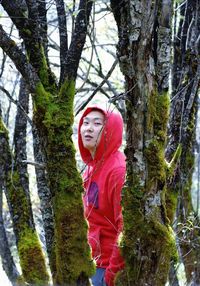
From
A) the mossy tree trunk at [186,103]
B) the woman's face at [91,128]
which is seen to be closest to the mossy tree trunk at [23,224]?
the woman's face at [91,128]

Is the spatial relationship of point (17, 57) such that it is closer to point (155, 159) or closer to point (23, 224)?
point (155, 159)

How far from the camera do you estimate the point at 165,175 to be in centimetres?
276

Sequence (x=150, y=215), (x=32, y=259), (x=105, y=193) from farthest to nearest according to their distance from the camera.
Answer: (x=32, y=259), (x=105, y=193), (x=150, y=215)

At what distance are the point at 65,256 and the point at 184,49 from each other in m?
2.32

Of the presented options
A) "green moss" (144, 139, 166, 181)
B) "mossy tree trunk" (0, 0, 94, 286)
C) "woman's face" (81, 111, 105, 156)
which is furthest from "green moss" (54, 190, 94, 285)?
"woman's face" (81, 111, 105, 156)

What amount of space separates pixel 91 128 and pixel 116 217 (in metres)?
0.72

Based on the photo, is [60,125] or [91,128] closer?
[60,125]

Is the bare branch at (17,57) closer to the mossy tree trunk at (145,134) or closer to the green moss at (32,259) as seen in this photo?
the mossy tree trunk at (145,134)

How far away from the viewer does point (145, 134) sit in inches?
103

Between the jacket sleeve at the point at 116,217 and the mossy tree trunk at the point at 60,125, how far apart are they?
26 cm

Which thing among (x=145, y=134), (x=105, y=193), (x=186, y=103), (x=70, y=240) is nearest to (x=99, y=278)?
(x=105, y=193)

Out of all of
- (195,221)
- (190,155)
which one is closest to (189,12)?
(190,155)

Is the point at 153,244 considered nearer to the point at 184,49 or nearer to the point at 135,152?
the point at 135,152

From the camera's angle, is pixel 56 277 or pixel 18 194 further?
pixel 18 194
